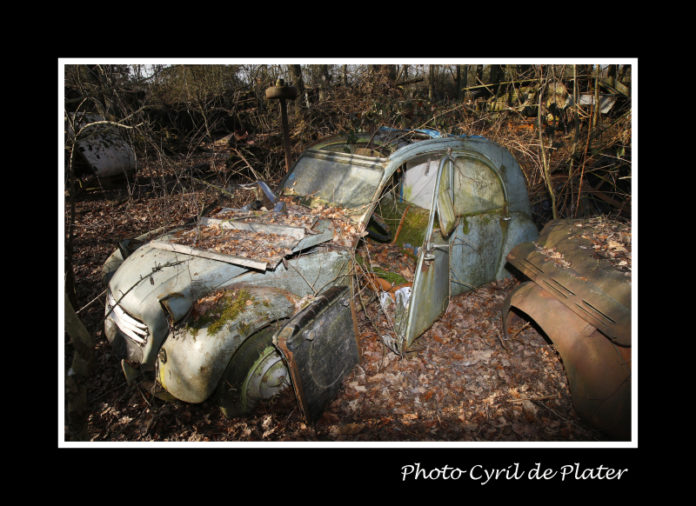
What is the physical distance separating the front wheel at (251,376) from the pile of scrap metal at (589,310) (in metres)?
2.39

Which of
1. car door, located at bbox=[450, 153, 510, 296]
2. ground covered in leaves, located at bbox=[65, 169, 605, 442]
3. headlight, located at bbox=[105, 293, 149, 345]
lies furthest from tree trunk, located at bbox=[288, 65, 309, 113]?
headlight, located at bbox=[105, 293, 149, 345]

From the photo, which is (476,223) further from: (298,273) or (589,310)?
(298,273)

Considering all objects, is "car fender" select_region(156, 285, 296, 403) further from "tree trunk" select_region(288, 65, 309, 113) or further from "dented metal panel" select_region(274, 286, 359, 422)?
"tree trunk" select_region(288, 65, 309, 113)

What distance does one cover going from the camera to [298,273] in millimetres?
3158

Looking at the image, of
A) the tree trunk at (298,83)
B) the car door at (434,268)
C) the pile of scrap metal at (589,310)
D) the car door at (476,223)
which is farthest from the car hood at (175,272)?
the tree trunk at (298,83)

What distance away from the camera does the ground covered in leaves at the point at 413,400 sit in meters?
2.95

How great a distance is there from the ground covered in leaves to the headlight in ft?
1.27

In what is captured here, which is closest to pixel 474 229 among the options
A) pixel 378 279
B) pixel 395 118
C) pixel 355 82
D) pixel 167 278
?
pixel 378 279

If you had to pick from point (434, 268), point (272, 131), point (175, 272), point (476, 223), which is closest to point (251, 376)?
point (175, 272)

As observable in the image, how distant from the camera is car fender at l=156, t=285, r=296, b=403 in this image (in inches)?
102

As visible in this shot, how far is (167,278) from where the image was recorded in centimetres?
300

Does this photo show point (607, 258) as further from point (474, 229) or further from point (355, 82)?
point (355, 82)
